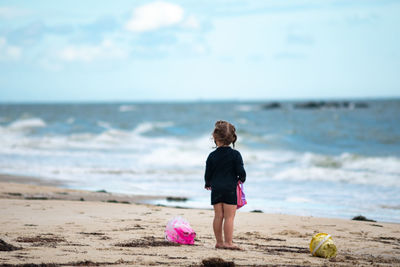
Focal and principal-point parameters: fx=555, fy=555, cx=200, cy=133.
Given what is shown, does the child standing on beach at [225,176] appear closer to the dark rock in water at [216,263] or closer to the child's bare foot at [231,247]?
the child's bare foot at [231,247]

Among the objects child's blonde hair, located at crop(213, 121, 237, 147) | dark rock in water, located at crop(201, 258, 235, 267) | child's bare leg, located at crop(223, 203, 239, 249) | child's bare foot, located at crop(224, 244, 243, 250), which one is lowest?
dark rock in water, located at crop(201, 258, 235, 267)

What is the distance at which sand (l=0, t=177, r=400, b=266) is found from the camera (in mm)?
5062

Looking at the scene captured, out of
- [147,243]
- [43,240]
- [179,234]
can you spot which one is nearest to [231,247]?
[179,234]

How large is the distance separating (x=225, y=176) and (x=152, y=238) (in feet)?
3.65

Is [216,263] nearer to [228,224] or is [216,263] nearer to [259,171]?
[228,224]

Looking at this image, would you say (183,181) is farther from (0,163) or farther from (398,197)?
(0,163)

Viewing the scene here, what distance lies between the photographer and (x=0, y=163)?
18.3 m

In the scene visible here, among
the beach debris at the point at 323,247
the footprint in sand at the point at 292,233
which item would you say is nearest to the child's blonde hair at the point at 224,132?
the beach debris at the point at 323,247

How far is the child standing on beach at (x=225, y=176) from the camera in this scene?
5.85m

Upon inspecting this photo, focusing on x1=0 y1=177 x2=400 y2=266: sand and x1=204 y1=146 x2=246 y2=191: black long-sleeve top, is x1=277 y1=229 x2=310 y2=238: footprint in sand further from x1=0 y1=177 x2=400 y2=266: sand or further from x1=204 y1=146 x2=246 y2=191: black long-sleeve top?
x1=204 y1=146 x2=246 y2=191: black long-sleeve top

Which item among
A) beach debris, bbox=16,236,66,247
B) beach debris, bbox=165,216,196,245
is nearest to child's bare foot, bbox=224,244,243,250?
beach debris, bbox=165,216,196,245

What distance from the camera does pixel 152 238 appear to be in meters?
6.18

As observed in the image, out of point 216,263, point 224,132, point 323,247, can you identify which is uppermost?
point 224,132

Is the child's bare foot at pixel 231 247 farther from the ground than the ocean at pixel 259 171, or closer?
closer
